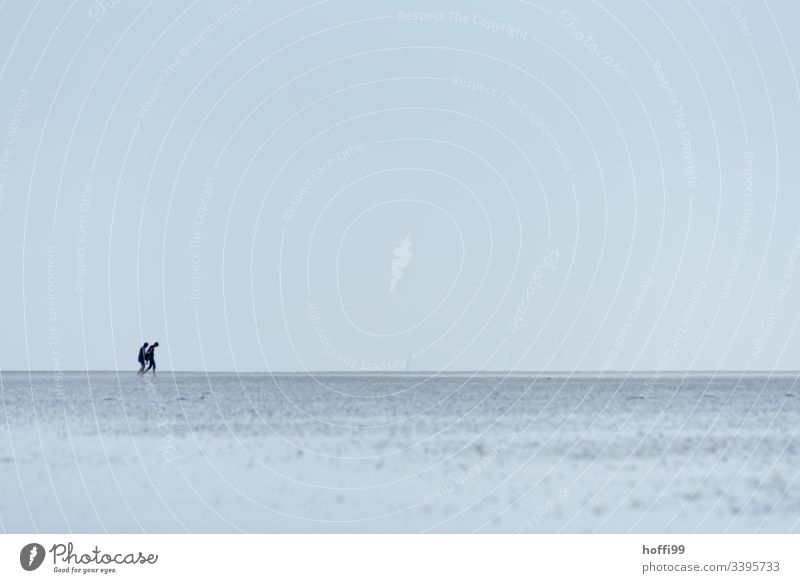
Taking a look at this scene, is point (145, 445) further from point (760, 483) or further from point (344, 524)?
point (760, 483)

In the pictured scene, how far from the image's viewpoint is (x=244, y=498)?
2197 centimetres

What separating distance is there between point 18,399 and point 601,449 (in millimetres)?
34632

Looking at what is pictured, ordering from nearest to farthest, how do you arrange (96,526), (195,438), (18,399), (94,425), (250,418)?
(96,526)
(195,438)
(94,425)
(250,418)
(18,399)

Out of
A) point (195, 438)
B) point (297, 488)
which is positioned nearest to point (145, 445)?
point (195, 438)
